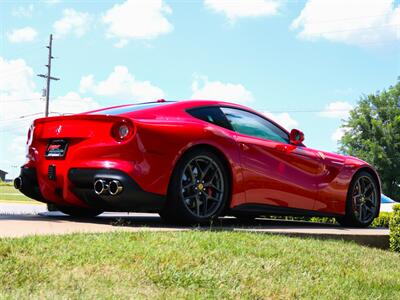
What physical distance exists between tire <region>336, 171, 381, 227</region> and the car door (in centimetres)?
77

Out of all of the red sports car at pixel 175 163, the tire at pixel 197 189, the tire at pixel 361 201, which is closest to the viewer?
the red sports car at pixel 175 163

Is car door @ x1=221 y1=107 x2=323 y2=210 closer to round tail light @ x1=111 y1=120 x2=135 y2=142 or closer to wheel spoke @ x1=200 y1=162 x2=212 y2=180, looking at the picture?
wheel spoke @ x1=200 y1=162 x2=212 y2=180

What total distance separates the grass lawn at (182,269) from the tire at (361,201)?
8.32 ft

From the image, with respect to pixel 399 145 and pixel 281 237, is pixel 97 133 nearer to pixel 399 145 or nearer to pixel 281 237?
pixel 281 237

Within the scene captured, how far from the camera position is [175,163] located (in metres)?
5.63

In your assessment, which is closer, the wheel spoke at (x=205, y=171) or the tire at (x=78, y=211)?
the wheel spoke at (x=205, y=171)

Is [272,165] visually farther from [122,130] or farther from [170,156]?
[122,130]

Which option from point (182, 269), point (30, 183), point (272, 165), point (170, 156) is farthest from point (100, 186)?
point (272, 165)

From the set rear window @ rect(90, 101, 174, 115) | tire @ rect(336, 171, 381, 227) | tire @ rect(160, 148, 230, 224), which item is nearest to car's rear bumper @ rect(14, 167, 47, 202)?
rear window @ rect(90, 101, 174, 115)

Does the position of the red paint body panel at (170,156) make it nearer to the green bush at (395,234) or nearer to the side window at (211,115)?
the side window at (211,115)

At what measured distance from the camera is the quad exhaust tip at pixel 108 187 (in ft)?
17.7

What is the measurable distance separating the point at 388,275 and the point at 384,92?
2166 inches

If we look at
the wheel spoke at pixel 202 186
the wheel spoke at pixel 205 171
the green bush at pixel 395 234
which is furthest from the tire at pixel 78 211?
the green bush at pixel 395 234

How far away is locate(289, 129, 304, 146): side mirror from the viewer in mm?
7027
